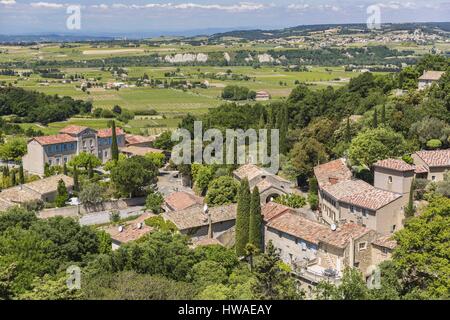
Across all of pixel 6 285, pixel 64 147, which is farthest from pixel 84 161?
pixel 6 285

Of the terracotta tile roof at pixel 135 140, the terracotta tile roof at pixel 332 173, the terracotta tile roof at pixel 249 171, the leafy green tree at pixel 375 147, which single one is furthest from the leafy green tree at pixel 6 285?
the terracotta tile roof at pixel 135 140

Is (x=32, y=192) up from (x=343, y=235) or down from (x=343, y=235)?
down

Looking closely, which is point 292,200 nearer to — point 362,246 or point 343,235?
point 343,235

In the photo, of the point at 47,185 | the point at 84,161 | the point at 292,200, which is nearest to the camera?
the point at 292,200

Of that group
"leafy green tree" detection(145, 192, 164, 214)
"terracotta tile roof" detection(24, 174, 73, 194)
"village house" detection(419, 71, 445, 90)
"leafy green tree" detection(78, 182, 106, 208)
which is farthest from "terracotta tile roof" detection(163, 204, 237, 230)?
"village house" detection(419, 71, 445, 90)

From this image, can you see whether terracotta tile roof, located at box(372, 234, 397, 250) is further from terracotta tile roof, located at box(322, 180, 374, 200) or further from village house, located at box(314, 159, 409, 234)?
terracotta tile roof, located at box(322, 180, 374, 200)

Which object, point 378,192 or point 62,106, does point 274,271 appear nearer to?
point 378,192

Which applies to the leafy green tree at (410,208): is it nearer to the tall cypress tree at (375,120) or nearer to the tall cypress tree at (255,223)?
the tall cypress tree at (255,223)
